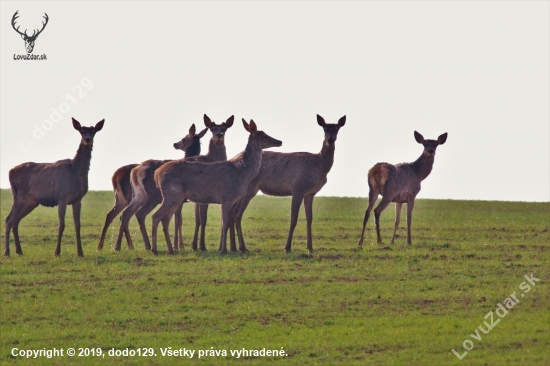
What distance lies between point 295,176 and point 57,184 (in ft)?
16.5

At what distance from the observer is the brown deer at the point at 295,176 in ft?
82.7

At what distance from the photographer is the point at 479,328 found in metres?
18.1

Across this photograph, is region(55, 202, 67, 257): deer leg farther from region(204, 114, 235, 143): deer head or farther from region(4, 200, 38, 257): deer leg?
region(204, 114, 235, 143): deer head

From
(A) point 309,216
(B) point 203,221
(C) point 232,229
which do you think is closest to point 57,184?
(B) point 203,221

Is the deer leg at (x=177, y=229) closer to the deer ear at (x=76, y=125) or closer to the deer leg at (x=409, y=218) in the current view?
the deer ear at (x=76, y=125)

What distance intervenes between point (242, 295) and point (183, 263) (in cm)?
309

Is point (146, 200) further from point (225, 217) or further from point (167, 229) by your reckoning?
point (225, 217)

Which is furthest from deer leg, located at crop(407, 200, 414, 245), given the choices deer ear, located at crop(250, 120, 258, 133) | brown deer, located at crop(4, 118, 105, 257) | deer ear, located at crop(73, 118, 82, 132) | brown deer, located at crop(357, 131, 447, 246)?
deer ear, located at crop(73, 118, 82, 132)

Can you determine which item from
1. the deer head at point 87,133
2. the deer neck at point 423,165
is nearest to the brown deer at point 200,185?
the deer head at point 87,133

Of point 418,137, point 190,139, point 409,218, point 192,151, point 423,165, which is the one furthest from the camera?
point 418,137

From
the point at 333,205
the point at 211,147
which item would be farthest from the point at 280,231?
the point at 333,205

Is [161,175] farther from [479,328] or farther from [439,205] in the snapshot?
[439,205]

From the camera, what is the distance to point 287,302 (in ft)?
65.0

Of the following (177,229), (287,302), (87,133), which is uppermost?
(87,133)
